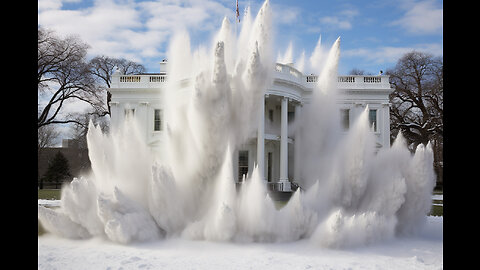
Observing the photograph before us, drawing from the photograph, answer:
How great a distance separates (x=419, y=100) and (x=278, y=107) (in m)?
13.0

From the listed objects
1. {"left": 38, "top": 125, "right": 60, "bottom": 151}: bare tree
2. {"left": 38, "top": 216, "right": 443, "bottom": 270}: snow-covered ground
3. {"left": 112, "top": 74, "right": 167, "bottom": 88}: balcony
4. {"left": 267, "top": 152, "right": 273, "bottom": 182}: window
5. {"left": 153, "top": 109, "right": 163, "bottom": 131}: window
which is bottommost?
{"left": 38, "top": 216, "right": 443, "bottom": 270}: snow-covered ground

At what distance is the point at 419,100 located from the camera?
29.7 m

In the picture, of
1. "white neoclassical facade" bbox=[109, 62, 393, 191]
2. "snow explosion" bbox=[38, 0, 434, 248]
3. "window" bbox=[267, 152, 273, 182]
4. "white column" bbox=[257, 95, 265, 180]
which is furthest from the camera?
"window" bbox=[267, 152, 273, 182]

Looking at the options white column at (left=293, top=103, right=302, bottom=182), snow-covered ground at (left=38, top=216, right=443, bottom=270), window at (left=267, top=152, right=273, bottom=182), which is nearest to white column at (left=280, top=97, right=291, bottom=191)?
Result: white column at (left=293, top=103, right=302, bottom=182)

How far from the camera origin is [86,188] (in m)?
8.86

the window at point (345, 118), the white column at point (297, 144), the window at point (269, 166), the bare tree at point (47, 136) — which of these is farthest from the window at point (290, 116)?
the bare tree at point (47, 136)

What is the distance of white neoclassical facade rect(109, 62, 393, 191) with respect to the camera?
2166 cm

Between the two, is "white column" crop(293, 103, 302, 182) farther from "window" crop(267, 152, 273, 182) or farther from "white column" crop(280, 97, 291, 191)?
"window" crop(267, 152, 273, 182)

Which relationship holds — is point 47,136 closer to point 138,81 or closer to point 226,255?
point 138,81

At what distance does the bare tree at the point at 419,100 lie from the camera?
89.5ft

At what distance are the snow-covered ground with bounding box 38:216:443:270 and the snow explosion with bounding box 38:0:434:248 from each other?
33 centimetres
